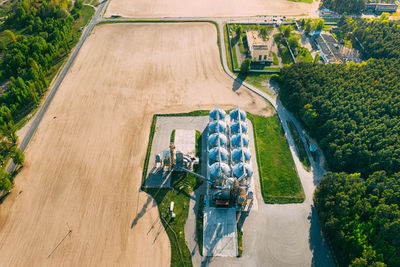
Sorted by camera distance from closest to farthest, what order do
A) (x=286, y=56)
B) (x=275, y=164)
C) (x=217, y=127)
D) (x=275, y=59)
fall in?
(x=275, y=164)
(x=217, y=127)
(x=275, y=59)
(x=286, y=56)

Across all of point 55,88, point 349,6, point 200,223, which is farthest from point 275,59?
point 55,88

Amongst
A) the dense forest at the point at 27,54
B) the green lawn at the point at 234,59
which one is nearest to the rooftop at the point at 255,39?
the green lawn at the point at 234,59

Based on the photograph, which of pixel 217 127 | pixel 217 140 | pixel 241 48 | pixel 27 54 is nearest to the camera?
pixel 217 140

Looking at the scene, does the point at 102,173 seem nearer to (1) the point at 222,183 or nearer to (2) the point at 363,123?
(1) the point at 222,183

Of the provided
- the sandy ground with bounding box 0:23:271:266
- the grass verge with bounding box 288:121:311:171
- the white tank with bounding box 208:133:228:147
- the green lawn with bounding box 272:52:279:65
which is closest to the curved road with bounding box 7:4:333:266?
the grass verge with bounding box 288:121:311:171

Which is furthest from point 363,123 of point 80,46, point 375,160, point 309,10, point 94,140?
point 80,46

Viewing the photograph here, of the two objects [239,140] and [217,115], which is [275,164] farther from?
[217,115]

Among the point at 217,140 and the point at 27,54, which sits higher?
the point at 27,54

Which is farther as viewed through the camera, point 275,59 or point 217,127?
point 275,59

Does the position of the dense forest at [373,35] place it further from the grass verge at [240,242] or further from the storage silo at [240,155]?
the grass verge at [240,242]
